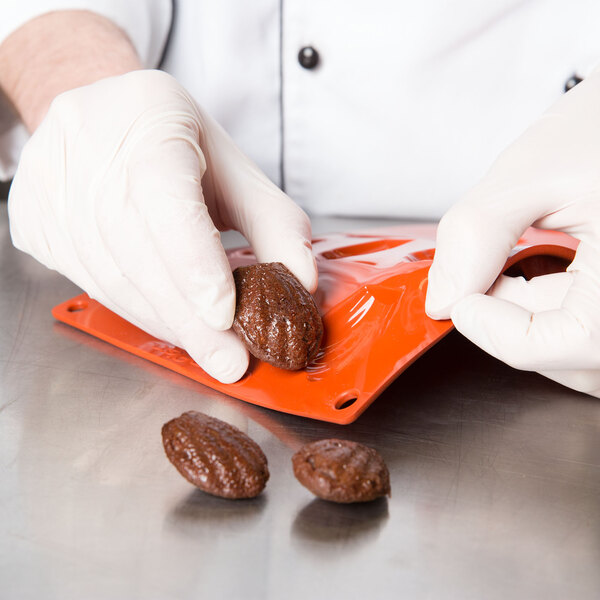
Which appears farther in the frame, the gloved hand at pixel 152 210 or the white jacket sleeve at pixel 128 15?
the white jacket sleeve at pixel 128 15

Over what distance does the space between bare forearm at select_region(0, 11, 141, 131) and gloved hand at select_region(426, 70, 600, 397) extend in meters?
1.21

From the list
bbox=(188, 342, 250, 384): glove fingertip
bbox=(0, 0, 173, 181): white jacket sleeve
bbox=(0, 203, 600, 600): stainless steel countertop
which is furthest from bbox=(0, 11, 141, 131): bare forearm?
bbox=(188, 342, 250, 384): glove fingertip

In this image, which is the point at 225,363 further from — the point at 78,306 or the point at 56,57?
the point at 56,57

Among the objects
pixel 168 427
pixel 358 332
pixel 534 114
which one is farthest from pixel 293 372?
pixel 534 114

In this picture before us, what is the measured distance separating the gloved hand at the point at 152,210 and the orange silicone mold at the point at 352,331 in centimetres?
5

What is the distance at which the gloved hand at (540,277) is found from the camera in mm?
1189

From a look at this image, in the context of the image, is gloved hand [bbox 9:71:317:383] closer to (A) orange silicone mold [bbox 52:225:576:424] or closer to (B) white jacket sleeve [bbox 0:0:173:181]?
(A) orange silicone mold [bbox 52:225:576:424]

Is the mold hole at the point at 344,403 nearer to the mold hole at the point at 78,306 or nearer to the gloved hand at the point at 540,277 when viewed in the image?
the gloved hand at the point at 540,277

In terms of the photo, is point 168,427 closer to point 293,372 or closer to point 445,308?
point 293,372

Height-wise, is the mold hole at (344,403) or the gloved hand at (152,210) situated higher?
the gloved hand at (152,210)

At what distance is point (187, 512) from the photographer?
0.98 meters

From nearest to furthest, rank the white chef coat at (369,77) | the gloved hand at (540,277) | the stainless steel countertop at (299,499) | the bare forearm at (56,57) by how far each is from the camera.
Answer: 1. the stainless steel countertop at (299,499)
2. the gloved hand at (540,277)
3. the white chef coat at (369,77)
4. the bare forearm at (56,57)

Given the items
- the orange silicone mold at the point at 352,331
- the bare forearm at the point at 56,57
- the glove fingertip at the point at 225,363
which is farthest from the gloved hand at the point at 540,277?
the bare forearm at the point at 56,57

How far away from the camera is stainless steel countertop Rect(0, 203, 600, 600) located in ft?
2.85
